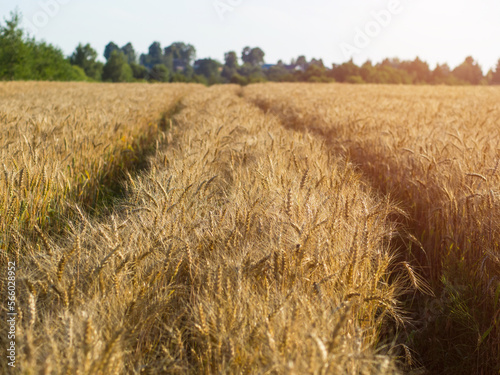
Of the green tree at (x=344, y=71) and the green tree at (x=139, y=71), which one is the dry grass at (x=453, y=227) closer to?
the green tree at (x=344, y=71)

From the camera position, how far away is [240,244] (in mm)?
1677

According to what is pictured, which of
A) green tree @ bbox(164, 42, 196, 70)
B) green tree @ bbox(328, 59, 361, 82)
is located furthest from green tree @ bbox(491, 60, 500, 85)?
green tree @ bbox(164, 42, 196, 70)

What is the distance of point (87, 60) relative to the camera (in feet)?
195

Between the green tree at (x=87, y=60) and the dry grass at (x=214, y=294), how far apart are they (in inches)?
2523

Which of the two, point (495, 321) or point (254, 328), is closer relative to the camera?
point (254, 328)

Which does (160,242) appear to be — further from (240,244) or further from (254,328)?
(254,328)

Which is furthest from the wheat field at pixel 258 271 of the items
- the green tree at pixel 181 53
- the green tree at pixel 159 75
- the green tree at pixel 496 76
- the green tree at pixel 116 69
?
the green tree at pixel 181 53

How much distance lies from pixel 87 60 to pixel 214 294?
220 ft

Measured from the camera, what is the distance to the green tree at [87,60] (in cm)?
5900

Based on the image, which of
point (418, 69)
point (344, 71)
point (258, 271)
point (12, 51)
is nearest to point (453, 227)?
point (258, 271)

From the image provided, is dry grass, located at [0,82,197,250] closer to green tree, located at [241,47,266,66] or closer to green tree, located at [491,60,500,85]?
green tree, located at [491,60,500,85]

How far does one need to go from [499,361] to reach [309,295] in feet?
3.17

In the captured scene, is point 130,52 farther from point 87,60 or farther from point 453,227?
point 453,227

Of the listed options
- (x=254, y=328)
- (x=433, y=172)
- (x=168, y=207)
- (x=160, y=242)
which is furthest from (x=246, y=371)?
(x=433, y=172)
